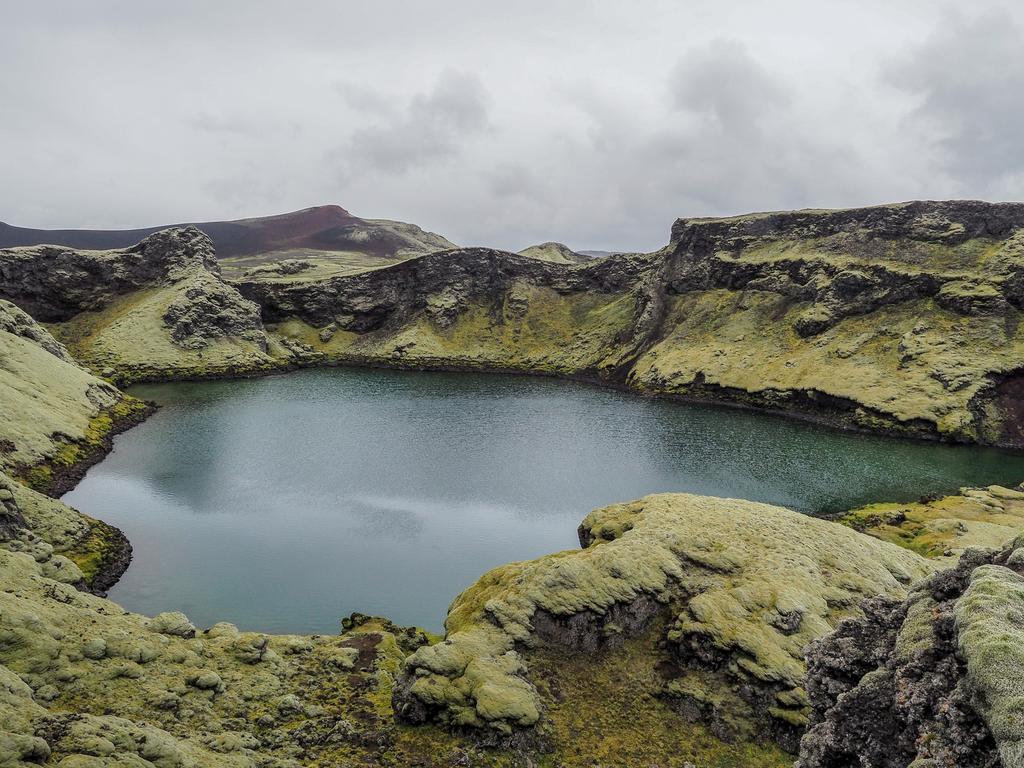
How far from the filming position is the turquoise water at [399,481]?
1705 inches

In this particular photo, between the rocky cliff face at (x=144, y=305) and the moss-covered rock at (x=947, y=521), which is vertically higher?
the rocky cliff face at (x=144, y=305)

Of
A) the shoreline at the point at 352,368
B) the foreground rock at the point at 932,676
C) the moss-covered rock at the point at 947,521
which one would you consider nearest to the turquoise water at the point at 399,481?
the shoreline at the point at 352,368

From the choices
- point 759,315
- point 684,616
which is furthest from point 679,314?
point 684,616

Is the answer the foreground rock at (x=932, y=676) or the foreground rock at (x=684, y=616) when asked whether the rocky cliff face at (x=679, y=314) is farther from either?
the foreground rock at (x=932, y=676)

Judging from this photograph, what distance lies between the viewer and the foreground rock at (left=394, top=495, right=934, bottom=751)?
976 inches

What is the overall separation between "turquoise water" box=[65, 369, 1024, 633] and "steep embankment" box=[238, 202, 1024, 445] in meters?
12.0

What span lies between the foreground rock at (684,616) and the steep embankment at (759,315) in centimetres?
7209

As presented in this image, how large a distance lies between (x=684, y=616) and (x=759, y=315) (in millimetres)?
115666

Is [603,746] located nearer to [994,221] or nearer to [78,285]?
[994,221]

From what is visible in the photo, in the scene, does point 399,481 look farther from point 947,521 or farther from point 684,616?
point 947,521

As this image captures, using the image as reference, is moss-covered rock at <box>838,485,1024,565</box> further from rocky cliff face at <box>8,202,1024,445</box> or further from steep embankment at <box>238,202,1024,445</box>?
steep embankment at <box>238,202,1024,445</box>

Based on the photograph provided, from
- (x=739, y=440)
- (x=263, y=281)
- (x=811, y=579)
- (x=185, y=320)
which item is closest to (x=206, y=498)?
(x=811, y=579)

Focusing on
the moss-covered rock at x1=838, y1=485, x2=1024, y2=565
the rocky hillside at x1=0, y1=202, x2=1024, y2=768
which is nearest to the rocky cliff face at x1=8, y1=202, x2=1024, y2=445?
the rocky hillside at x1=0, y1=202, x2=1024, y2=768

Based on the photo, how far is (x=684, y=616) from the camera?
29625mm
